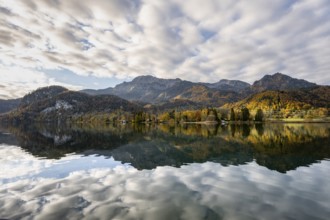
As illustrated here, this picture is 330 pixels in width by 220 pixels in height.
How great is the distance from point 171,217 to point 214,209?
407 centimetres

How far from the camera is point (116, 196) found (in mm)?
24359

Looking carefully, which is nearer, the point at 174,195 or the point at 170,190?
the point at 174,195

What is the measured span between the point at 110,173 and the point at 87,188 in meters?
9.54

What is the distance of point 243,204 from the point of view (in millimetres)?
21891

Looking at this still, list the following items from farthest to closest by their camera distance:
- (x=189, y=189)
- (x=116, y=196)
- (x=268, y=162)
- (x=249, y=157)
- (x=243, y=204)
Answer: (x=249, y=157)
(x=268, y=162)
(x=189, y=189)
(x=116, y=196)
(x=243, y=204)

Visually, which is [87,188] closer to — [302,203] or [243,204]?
[243,204]

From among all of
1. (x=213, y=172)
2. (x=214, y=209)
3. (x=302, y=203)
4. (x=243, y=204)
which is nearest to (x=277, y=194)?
(x=302, y=203)

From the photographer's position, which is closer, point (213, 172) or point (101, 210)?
point (101, 210)

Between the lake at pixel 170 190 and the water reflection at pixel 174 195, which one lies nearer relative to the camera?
the water reflection at pixel 174 195

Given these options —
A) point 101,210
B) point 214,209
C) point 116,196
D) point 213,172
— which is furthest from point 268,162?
point 101,210

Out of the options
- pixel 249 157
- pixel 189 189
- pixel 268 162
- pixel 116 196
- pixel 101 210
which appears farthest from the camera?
pixel 249 157

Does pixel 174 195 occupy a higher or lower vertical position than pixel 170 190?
higher

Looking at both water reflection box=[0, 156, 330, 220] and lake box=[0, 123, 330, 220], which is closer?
water reflection box=[0, 156, 330, 220]

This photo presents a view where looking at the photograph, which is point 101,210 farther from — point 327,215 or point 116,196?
point 327,215
